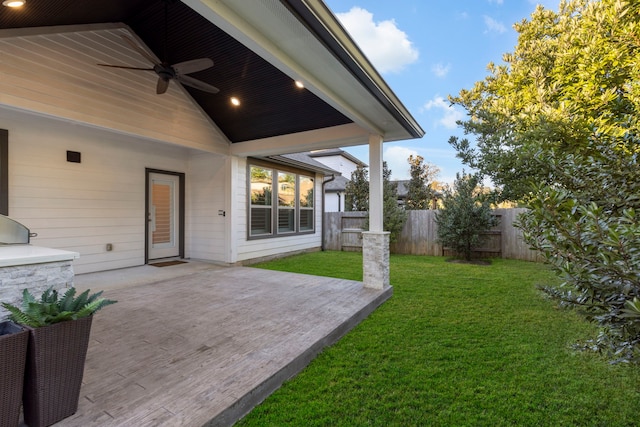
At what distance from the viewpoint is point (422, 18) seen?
9.07 m

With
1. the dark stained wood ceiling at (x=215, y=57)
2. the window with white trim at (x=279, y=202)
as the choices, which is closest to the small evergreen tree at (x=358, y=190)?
the window with white trim at (x=279, y=202)

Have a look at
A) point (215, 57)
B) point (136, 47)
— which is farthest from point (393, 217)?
point (136, 47)

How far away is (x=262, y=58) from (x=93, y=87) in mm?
2553

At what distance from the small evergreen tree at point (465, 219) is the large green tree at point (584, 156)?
2.04 meters

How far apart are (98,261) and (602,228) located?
687 centimetres

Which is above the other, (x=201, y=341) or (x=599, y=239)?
(x=599, y=239)

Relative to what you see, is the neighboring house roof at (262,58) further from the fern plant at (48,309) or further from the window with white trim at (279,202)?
the fern plant at (48,309)

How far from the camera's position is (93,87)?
4.32 metres

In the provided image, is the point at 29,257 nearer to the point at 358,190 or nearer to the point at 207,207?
the point at 207,207

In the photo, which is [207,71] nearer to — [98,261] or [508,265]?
[98,261]

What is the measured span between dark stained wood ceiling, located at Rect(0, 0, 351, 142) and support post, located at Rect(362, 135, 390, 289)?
2.47 ft

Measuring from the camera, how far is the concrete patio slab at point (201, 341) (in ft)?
6.38

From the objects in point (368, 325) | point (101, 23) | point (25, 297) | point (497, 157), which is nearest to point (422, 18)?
point (497, 157)

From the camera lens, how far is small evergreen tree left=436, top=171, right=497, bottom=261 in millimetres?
7734
